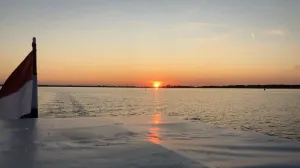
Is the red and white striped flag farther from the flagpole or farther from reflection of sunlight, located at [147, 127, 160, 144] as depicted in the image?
reflection of sunlight, located at [147, 127, 160, 144]

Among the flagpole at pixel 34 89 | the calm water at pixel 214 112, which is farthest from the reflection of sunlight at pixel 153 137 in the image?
the calm water at pixel 214 112

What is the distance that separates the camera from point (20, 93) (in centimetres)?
1091

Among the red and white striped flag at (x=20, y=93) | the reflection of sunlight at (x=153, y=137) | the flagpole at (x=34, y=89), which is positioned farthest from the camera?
the flagpole at (x=34, y=89)

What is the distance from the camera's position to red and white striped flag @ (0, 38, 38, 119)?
10.8 meters

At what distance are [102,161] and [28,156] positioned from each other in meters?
1.54

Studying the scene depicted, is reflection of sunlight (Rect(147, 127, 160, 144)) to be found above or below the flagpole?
below

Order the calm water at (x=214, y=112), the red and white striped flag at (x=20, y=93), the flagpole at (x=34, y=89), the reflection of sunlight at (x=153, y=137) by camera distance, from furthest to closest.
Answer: the calm water at (x=214, y=112), the flagpole at (x=34, y=89), the red and white striped flag at (x=20, y=93), the reflection of sunlight at (x=153, y=137)

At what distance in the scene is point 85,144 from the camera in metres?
7.77

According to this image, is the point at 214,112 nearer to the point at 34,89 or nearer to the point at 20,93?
the point at 34,89

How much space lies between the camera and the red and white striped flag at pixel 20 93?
10789 mm

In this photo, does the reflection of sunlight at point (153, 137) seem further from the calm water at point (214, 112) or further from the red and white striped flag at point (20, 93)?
the calm water at point (214, 112)

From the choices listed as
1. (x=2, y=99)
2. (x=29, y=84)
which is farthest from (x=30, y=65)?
(x=2, y=99)

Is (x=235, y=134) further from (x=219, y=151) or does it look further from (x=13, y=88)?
(x=13, y=88)

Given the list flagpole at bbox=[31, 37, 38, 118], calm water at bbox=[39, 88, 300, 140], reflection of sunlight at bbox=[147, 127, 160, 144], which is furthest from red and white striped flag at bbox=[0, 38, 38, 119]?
calm water at bbox=[39, 88, 300, 140]
